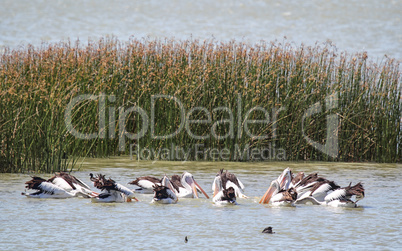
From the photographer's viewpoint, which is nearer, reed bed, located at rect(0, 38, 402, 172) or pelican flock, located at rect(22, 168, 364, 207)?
pelican flock, located at rect(22, 168, 364, 207)

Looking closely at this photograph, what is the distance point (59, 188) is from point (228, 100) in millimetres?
5232

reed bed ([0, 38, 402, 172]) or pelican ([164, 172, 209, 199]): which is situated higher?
reed bed ([0, 38, 402, 172])

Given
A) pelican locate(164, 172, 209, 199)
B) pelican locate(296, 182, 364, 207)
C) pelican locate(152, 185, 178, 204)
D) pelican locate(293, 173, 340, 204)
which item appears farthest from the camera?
pelican locate(164, 172, 209, 199)

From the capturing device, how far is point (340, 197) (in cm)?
700

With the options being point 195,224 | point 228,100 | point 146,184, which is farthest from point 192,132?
point 195,224

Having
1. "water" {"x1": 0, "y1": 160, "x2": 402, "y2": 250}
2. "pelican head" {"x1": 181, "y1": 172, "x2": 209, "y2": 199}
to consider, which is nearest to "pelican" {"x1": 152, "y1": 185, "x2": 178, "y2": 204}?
"water" {"x1": 0, "y1": 160, "x2": 402, "y2": 250}

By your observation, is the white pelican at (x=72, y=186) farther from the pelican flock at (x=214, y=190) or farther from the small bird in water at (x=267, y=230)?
the small bird in water at (x=267, y=230)

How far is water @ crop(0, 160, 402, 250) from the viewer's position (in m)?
5.08

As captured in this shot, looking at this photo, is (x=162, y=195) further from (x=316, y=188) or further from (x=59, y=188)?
(x=316, y=188)

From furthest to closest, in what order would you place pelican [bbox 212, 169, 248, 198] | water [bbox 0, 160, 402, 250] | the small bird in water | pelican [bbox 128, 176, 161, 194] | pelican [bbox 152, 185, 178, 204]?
pelican [bbox 128, 176, 161, 194] → pelican [bbox 212, 169, 248, 198] → pelican [bbox 152, 185, 178, 204] → the small bird in water → water [bbox 0, 160, 402, 250]

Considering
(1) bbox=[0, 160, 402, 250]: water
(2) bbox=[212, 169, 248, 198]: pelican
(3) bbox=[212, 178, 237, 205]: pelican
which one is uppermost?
(2) bbox=[212, 169, 248, 198]: pelican

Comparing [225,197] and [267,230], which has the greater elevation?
[225,197]

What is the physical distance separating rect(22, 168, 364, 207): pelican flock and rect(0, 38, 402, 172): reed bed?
3.84 m

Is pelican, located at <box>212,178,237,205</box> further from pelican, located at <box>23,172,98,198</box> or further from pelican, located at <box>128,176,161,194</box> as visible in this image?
pelican, located at <box>23,172,98,198</box>
